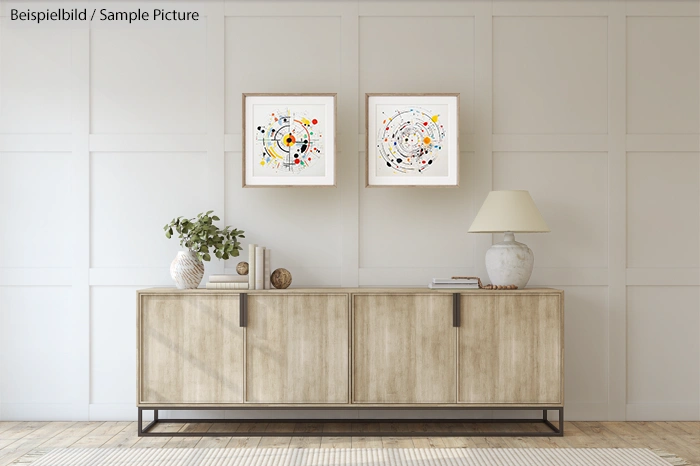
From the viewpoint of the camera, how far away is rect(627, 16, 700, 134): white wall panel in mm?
3582

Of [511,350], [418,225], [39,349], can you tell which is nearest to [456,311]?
[511,350]

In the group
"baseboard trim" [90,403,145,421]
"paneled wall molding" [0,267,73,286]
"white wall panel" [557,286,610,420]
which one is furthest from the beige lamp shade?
"paneled wall molding" [0,267,73,286]

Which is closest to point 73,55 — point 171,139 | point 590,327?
point 171,139

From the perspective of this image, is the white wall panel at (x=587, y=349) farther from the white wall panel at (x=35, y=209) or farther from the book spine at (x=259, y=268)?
the white wall panel at (x=35, y=209)

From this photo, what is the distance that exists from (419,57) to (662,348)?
2253 millimetres

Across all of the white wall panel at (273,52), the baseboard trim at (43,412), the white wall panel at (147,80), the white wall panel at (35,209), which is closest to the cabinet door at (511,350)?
the white wall panel at (273,52)

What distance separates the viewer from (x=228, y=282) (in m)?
3.21

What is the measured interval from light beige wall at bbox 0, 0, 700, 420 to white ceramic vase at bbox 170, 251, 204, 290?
0.99 feet

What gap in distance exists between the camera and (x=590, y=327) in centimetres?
355

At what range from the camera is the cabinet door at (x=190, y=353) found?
3.13m

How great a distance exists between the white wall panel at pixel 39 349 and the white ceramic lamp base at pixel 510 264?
245 cm

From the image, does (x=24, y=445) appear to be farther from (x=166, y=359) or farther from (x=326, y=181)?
(x=326, y=181)

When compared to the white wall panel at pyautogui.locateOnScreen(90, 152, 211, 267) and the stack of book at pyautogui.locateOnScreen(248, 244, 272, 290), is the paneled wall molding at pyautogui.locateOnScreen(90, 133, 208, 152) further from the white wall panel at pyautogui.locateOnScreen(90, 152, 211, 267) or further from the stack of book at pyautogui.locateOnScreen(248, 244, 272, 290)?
the stack of book at pyautogui.locateOnScreen(248, 244, 272, 290)

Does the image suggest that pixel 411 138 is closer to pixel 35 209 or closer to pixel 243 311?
pixel 243 311
